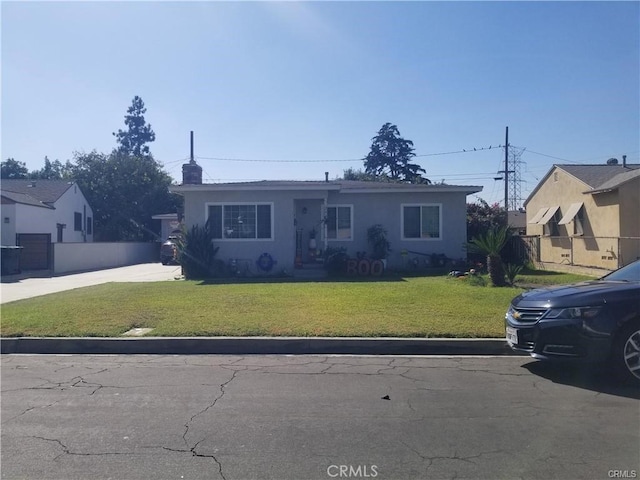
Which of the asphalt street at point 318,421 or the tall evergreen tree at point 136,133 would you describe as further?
the tall evergreen tree at point 136,133

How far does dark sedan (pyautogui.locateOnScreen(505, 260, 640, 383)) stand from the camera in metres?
6.25

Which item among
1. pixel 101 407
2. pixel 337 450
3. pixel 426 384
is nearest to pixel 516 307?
pixel 426 384

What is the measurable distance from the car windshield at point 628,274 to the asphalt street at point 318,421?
4.58ft

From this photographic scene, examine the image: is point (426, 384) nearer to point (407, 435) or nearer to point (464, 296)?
point (407, 435)

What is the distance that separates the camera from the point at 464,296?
1291cm

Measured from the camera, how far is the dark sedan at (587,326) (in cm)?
625

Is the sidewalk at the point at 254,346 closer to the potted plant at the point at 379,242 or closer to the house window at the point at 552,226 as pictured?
the potted plant at the point at 379,242

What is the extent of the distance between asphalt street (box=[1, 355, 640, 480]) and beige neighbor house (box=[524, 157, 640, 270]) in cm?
1307

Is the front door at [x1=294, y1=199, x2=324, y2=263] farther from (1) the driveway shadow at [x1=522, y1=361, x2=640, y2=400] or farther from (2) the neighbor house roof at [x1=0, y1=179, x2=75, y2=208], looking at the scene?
(2) the neighbor house roof at [x1=0, y1=179, x2=75, y2=208]

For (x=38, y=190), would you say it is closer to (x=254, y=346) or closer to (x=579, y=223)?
(x=579, y=223)

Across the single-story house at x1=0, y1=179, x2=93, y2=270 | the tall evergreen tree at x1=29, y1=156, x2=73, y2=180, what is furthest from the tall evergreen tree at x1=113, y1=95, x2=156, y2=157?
the single-story house at x1=0, y1=179, x2=93, y2=270

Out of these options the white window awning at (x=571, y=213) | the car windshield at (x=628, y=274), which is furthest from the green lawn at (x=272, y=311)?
the white window awning at (x=571, y=213)

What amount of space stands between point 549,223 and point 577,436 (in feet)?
76.5

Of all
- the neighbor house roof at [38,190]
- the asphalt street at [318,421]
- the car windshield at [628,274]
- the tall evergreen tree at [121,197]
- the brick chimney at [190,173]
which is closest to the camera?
the asphalt street at [318,421]
